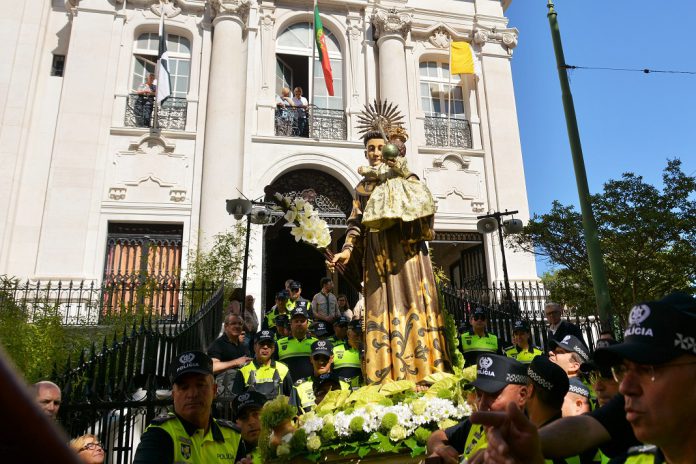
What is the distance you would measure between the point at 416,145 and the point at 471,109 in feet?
9.78

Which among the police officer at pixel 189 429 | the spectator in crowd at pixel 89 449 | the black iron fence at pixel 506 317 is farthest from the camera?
the black iron fence at pixel 506 317

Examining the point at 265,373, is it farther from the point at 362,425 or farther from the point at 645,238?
the point at 645,238

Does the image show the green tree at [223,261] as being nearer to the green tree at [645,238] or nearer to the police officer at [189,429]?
the green tree at [645,238]

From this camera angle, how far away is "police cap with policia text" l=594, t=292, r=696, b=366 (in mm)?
1633

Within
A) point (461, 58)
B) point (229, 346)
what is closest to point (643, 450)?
point (229, 346)

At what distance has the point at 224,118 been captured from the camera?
1672 centimetres

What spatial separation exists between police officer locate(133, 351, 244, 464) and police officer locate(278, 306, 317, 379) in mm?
3948

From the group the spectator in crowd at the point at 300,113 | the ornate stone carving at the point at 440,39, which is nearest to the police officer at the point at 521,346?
the spectator in crowd at the point at 300,113

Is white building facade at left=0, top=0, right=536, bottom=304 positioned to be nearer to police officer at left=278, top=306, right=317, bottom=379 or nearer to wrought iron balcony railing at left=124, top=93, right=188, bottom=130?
wrought iron balcony railing at left=124, top=93, right=188, bottom=130

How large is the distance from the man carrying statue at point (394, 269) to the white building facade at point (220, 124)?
377 inches

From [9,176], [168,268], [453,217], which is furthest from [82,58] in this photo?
[453,217]

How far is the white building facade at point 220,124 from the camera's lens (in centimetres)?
1557

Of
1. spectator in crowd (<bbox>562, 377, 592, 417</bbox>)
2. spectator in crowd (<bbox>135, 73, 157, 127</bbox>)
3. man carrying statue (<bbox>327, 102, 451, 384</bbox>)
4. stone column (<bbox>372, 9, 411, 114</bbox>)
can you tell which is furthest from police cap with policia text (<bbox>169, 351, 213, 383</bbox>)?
stone column (<bbox>372, 9, 411, 114</bbox>)

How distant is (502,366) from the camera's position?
2.93m
